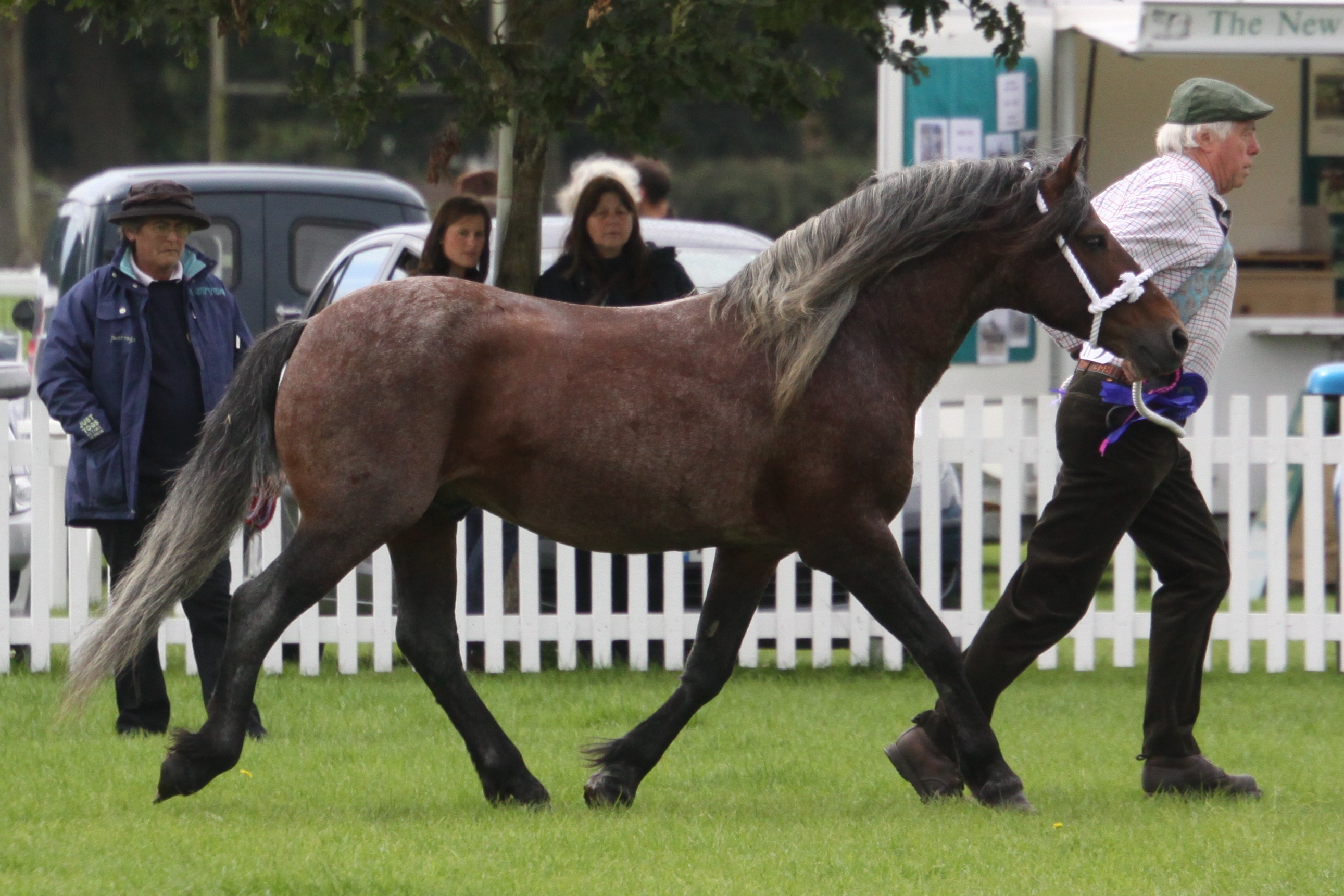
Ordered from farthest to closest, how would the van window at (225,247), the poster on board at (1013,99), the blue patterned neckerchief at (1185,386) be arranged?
the van window at (225,247) → the poster on board at (1013,99) → the blue patterned neckerchief at (1185,386)

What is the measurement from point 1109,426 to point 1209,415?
2949 millimetres

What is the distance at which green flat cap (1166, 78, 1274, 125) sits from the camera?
17.7ft

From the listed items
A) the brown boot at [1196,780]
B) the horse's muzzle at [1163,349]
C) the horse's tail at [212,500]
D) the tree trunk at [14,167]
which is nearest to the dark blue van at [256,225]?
the horse's tail at [212,500]

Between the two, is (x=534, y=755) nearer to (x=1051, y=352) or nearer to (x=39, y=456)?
(x=39, y=456)

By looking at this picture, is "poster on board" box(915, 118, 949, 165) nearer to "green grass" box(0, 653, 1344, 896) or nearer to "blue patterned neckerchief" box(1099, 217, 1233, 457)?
"green grass" box(0, 653, 1344, 896)

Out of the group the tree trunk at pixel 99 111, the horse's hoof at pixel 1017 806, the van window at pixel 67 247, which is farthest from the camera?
the tree trunk at pixel 99 111

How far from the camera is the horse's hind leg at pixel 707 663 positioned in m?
5.42

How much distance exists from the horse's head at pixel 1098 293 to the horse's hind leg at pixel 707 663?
40.8 inches

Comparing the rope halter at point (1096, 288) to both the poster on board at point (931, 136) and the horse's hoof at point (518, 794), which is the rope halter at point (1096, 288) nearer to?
the horse's hoof at point (518, 794)

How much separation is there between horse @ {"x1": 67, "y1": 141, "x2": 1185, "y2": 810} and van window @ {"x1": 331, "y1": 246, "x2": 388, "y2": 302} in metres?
4.25

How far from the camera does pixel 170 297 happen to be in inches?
259

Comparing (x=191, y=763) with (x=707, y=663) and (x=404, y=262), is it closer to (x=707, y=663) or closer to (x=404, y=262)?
(x=707, y=663)

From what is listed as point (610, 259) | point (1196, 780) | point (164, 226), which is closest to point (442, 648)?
point (164, 226)

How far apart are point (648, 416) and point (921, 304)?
815 millimetres
